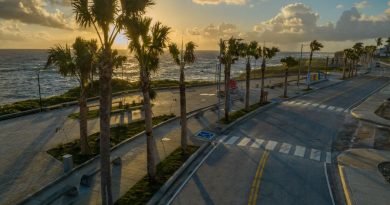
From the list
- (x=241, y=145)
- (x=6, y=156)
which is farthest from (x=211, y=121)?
(x=6, y=156)

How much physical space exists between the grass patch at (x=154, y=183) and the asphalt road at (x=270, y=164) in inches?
63.0

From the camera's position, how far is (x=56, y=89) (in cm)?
9138

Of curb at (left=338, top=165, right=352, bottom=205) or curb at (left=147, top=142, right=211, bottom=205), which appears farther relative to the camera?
curb at (left=338, top=165, right=352, bottom=205)

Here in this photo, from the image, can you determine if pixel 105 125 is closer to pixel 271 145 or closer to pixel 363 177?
pixel 363 177

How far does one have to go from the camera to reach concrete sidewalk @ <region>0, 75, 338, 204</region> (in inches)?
712

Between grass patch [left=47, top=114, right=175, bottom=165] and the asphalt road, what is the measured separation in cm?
872

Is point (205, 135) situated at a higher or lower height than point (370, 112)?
lower

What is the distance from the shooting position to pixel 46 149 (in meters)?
25.0

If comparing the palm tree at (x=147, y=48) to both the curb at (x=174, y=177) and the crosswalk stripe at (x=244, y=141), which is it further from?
the crosswalk stripe at (x=244, y=141)

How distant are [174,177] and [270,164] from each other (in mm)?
7530

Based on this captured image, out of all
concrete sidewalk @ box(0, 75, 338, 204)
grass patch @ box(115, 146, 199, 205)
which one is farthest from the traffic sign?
grass patch @ box(115, 146, 199, 205)

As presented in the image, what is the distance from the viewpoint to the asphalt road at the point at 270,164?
17422 mm

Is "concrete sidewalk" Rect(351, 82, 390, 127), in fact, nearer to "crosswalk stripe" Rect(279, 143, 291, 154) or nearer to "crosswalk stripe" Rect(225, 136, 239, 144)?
"crosswalk stripe" Rect(279, 143, 291, 154)

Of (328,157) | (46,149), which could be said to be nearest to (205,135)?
(328,157)
